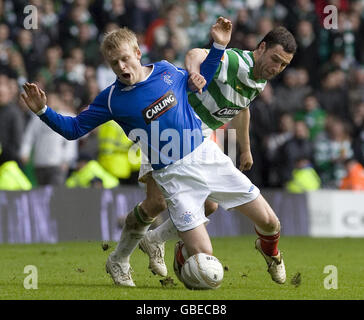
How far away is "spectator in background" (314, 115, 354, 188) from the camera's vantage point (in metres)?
17.0

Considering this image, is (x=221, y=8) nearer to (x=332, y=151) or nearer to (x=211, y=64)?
(x=332, y=151)

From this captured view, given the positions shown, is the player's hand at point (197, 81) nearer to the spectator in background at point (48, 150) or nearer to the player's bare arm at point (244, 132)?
the player's bare arm at point (244, 132)

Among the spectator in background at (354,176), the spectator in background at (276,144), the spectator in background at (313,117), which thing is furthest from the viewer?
the spectator in background at (313,117)

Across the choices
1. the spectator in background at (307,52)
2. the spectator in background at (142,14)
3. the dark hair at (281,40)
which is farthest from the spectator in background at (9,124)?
the dark hair at (281,40)

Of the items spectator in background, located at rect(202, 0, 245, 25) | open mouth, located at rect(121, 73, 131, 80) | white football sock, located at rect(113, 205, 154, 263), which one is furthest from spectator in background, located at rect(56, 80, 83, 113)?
open mouth, located at rect(121, 73, 131, 80)

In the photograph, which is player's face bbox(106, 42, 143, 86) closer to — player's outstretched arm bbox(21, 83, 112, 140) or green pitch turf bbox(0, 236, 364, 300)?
player's outstretched arm bbox(21, 83, 112, 140)

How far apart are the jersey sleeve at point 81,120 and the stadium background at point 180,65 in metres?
5.62

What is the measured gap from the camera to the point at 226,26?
24.7 feet

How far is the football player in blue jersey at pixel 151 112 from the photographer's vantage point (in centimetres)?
761

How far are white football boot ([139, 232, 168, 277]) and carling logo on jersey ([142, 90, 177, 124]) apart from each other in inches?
56.7

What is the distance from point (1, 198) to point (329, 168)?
620 cm
